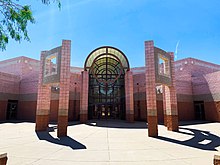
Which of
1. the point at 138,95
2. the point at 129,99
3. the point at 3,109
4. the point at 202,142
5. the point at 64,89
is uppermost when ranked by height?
the point at 64,89

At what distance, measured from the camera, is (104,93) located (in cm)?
2369

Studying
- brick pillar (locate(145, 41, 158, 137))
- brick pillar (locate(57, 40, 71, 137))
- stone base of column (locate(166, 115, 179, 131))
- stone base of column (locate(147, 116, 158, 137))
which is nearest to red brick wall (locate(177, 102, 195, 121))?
stone base of column (locate(166, 115, 179, 131))

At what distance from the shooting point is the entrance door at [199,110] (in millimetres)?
21094

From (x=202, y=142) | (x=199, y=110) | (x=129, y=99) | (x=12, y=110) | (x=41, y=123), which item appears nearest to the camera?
(x=202, y=142)

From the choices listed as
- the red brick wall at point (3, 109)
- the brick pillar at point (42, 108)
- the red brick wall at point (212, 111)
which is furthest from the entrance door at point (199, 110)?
the red brick wall at point (3, 109)

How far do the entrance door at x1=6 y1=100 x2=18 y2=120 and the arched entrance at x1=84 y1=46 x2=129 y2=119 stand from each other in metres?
12.3

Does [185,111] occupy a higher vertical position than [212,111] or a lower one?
lower

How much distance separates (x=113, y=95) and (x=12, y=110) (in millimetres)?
16840

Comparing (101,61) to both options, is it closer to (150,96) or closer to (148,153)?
(150,96)

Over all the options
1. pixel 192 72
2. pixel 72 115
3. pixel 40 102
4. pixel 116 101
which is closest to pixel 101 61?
pixel 116 101

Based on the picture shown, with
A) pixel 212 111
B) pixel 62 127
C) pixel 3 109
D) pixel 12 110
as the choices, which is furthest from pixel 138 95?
pixel 3 109

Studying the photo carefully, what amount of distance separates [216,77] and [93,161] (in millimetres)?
21953

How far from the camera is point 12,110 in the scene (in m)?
22.0

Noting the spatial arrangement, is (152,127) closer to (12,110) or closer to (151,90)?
(151,90)
